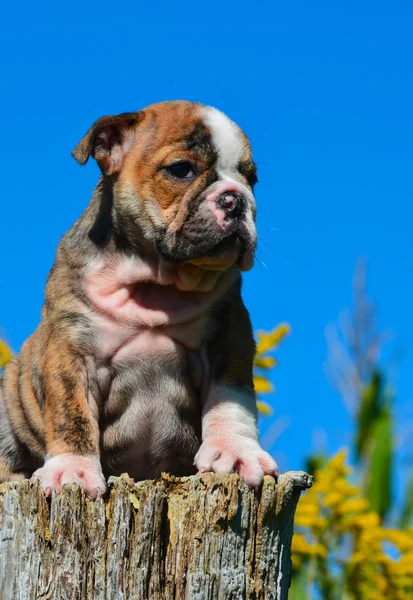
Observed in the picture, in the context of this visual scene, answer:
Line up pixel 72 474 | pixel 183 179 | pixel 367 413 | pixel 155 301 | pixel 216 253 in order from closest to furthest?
1. pixel 72 474
2. pixel 216 253
3. pixel 183 179
4. pixel 155 301
5. pixel 367 413

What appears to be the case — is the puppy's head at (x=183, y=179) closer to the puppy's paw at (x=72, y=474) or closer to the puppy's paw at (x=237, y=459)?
the puppy's paw at (x=237, y=459)

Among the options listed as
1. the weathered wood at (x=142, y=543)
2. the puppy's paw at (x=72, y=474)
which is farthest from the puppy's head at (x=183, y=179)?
the weathered wood at (x=142, y=543)

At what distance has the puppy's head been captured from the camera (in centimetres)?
552

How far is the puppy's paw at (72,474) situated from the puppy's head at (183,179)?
3.81 ft

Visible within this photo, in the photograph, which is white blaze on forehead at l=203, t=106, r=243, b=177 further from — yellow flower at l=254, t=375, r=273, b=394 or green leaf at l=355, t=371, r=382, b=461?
green leaf at l=355, t=371, r=382, b=461

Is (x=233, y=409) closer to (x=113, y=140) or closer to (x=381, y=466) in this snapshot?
(x=113, y=140)

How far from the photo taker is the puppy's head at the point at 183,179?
18.1 feet

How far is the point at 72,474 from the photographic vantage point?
4.97m

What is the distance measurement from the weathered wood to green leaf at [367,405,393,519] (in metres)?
5.36

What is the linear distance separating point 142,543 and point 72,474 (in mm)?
778

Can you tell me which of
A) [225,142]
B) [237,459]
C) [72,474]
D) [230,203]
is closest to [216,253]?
[230,203]

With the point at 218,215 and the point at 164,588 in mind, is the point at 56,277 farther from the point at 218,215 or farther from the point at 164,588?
the point at 164,588

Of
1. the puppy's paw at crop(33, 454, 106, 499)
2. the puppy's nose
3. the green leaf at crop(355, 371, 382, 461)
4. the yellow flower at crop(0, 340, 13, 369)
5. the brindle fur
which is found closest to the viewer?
the puppy's paw at crop(33, 454, 106, 499)

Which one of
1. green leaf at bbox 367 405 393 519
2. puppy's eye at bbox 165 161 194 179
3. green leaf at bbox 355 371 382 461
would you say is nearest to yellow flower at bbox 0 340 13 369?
puppy's eye at bbox 165 161 194 179
